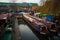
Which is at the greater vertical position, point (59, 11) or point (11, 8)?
point (59, 11)

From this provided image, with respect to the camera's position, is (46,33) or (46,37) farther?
(46,33)

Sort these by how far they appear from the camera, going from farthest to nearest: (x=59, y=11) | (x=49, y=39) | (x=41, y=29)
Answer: (x=41, y=29) < (x=49, y=39) < (x=59, y=11)

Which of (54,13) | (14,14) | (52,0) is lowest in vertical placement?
(14,14)

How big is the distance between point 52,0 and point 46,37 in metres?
3.77

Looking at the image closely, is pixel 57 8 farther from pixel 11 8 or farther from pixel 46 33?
pixel 11 8

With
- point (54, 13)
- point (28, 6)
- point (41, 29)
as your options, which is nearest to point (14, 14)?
point (28, 6)

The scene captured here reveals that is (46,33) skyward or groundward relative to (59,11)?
groundward

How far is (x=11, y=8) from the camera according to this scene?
53.6 feet

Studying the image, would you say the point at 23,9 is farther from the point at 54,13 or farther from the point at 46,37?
the point at 54,13

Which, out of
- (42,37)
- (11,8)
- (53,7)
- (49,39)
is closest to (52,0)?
(53,7)

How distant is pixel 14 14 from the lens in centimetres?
1655

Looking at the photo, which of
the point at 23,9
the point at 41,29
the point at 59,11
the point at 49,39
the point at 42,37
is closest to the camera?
the point at 59,11

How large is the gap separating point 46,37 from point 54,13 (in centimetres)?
370

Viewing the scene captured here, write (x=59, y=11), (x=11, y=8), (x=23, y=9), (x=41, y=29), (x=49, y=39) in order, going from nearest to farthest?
(x=59, y=11), (x=49, y=39), (x=41, y=29), (x=11, y=8), (x=23, y=9)
